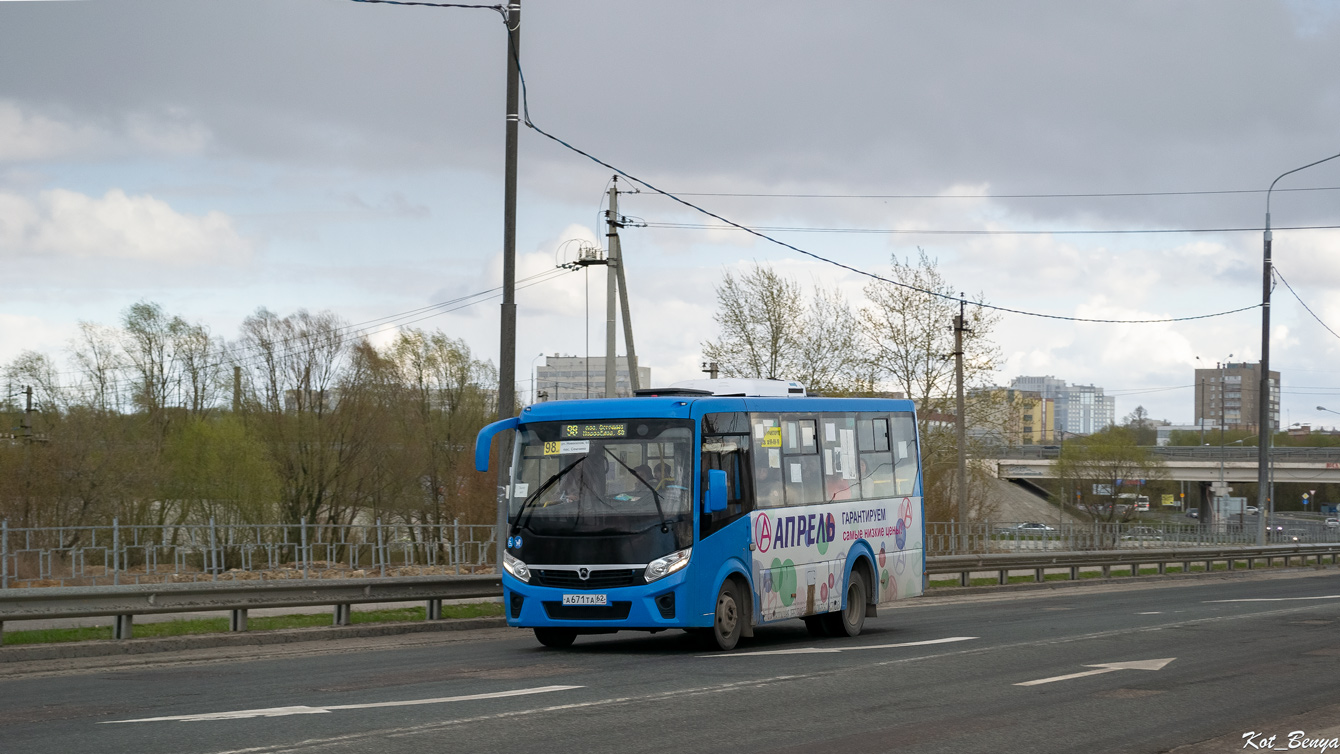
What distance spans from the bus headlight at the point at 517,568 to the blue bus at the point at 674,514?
1 centimetres

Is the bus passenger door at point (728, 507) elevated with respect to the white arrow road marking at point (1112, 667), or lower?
elevated

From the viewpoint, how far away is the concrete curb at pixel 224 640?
1416cm

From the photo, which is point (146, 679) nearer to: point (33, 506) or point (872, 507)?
point (872, 507)

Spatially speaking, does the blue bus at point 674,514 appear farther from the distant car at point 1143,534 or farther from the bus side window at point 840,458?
the distant car at point 1143,534

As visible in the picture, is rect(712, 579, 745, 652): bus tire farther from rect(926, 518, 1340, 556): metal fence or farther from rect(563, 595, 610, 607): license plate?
rect(926, 518, 1340, 556): metal fence

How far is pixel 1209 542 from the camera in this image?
53031 mm

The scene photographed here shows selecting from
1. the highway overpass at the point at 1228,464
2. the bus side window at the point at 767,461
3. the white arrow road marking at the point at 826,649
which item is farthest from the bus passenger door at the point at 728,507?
the highway overpass at the point at 1228,464

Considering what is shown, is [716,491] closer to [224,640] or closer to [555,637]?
[555,637]

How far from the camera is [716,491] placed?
13.9 metres

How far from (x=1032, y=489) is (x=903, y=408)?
314 feet

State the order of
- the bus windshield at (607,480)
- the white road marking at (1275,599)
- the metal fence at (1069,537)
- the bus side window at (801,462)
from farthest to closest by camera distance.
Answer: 1. the metal fence at (1069,537)
2. the white road marking at (1275,599)
3. the bus side window at (801,462)
4. the bus windshield at (607,480)

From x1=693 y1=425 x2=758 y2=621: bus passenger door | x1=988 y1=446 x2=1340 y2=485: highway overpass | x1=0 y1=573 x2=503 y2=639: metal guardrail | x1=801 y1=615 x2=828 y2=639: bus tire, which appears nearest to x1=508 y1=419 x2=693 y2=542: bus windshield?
x1=693 y1=425 x2=758 y2=621: bus passenger door

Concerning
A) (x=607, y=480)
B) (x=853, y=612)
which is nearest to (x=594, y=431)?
(x=607, y=480)

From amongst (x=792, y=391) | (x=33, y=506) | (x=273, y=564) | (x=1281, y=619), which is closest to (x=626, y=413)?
(x=792, y=391)
